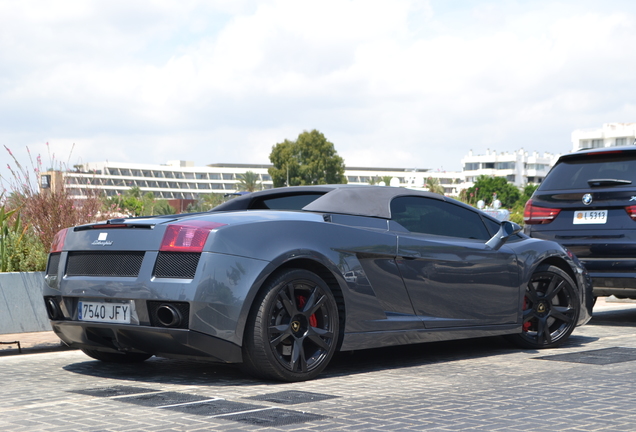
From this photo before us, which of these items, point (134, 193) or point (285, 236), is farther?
point (134, 193)

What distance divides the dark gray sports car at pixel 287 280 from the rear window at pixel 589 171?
240 centimetres

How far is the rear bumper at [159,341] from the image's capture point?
5.31 meters

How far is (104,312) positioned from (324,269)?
1464 millimetres

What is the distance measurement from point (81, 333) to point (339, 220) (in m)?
1.91

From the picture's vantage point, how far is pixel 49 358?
24.0 ft

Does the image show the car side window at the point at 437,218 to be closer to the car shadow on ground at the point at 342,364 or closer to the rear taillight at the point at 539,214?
the car shadow on ground at the point at 342,364

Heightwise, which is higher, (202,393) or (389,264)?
(389,264)

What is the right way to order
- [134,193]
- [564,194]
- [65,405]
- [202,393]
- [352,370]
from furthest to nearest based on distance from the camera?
[134,193], [564,194], [352,370], [202,393], [65,405]

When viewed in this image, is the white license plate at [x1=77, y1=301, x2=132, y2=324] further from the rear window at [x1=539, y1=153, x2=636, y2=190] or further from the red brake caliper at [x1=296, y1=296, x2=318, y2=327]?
the rear window at [x1=539, y1=153, x2=636, y2=190]

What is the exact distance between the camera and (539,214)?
9.39m

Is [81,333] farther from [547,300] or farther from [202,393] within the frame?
[547,300]

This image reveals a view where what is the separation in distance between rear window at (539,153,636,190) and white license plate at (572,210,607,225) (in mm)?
278

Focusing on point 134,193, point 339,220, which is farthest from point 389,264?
point 134,193

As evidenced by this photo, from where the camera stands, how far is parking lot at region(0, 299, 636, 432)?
14.7 feet
